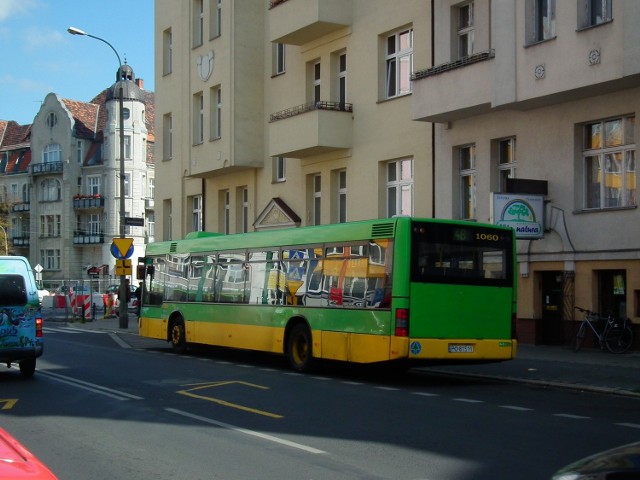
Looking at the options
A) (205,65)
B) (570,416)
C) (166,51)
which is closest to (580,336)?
(570,416)

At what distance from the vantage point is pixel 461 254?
54.3ft

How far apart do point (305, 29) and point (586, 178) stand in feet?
37.9

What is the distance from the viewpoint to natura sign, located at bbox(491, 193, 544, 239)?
21844 millimetres

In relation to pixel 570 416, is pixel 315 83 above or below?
above

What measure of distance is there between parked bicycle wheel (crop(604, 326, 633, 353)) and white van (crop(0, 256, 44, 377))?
11.8m

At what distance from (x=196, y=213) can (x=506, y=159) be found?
61.8 feet

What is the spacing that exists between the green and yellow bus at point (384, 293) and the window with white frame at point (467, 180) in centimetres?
754

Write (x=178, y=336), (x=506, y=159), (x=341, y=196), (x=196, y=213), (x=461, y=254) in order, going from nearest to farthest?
(x=461, y=254), (x=178, y=336), (x=506, y=159), (x=341, y=196), (x=196, y=213)

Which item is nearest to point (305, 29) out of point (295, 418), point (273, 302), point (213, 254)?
point (213, 254)

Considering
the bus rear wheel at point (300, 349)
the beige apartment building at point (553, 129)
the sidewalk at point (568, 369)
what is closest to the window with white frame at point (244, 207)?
the beige apartment building at point (553, 129)

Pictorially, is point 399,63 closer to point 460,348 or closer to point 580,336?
point 580,336

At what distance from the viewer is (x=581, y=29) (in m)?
20.6

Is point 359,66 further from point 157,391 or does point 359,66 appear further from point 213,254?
point 157,391

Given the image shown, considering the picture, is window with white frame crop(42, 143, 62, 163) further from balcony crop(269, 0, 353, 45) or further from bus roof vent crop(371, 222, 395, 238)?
bus roof vent crop(371, 222, 395, 238)
